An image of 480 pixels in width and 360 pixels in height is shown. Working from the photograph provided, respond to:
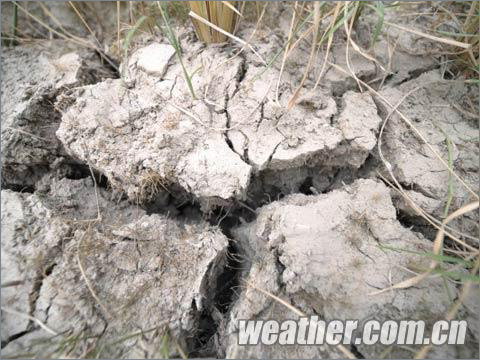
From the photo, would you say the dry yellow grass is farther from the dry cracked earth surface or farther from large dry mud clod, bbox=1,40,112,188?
large dry mud clod, bbox=1,40,112,188

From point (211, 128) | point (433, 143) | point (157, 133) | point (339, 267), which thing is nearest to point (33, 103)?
point (157, 133)

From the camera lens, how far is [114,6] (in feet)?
5.99

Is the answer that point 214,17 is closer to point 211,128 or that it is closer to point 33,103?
point 211,128

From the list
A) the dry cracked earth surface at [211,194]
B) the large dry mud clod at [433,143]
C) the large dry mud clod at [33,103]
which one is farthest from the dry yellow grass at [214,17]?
the large dry mud clod at [433,143]

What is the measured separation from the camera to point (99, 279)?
121cm

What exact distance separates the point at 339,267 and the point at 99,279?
0.84 meters

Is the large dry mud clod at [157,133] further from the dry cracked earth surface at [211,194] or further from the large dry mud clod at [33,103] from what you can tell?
the large dry mud clod at [33,103]

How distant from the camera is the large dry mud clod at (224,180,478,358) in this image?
114 centimetres

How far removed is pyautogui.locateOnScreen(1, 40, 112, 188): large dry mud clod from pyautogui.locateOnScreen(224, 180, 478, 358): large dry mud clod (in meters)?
0.98

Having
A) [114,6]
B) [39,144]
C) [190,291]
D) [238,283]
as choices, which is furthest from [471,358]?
[114,6]

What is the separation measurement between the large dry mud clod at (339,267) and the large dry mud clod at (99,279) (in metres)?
0.19

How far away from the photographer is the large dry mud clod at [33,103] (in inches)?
57.3

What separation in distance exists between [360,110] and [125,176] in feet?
3.37

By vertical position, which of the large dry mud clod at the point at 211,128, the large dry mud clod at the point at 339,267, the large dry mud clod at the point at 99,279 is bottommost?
the large dry mud clod at the point at 339,267
